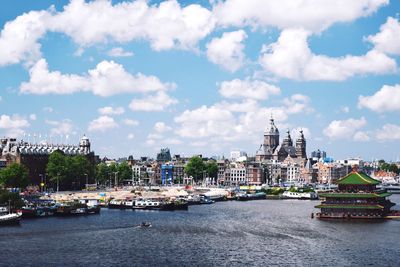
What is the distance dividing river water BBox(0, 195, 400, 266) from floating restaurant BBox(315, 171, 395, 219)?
4096mm

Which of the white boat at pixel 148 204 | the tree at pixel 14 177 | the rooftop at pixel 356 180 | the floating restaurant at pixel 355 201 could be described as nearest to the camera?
the floating restaurant at pixel 355 201

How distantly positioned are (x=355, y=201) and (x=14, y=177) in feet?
345

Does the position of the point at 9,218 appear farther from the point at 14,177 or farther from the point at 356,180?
the point at 14,177

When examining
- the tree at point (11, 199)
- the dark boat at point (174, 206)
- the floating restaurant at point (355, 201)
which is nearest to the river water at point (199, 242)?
the floating restaurant at point (355, 201)

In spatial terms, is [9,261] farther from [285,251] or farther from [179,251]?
[285,251]

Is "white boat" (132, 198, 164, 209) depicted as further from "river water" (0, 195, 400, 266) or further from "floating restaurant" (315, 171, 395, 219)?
"floating restaurant" (315, 171, 395, 219)

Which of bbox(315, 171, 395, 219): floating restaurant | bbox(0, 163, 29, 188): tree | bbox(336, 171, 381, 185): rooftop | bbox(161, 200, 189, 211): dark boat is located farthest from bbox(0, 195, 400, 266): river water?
bbox(0, 163, 29, 188): tree

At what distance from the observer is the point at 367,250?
9306 centimetres

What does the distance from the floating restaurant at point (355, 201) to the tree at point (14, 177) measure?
3874 inches

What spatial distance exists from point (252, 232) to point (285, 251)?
73.4 feet

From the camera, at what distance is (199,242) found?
10100 centimetres

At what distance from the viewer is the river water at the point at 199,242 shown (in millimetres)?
84125

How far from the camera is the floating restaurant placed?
133m

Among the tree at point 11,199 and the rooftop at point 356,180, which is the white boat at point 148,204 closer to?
the tree at point 11,199
